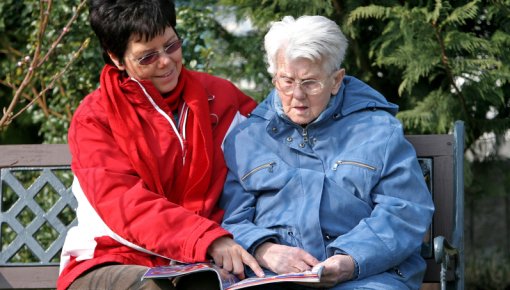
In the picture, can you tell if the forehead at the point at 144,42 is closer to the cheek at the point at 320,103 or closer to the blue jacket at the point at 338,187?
the blue jacket at the point at 338,187

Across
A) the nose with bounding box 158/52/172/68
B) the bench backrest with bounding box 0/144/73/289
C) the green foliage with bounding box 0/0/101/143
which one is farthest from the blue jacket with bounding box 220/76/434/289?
the green foliage with bounding box 0/0/101/143

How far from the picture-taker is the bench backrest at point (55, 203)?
4.36 m

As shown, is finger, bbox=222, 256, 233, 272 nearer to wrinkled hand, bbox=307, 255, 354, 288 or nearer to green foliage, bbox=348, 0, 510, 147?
wrinkled hand, bbox=307, 255, 354, 288

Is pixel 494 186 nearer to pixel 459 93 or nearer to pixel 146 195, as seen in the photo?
pixel 459 93

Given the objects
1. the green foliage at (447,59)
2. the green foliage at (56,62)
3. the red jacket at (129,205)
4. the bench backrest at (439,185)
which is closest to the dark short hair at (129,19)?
the red jacket at (129,205)

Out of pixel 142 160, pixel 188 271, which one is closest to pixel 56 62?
pixel 142 160

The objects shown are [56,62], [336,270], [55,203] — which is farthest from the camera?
[56,62]

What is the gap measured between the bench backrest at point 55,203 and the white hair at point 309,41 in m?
0.66

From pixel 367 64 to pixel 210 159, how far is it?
1871mm

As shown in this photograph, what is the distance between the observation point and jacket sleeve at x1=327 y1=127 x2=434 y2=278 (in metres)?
3.87

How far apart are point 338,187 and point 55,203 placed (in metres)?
1.56

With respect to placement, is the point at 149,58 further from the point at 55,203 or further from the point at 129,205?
the point at 55,203

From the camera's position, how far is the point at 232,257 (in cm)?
392

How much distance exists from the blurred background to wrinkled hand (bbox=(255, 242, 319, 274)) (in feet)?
5.08
